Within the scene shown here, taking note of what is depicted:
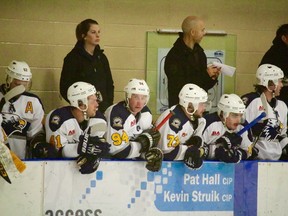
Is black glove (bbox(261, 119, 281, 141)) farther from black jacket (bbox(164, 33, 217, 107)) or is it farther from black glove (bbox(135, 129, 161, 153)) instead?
black glove (bbox(135, 129, 161, 153))

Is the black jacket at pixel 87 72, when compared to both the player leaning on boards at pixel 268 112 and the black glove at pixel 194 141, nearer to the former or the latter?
the black glove at pixel 194 141

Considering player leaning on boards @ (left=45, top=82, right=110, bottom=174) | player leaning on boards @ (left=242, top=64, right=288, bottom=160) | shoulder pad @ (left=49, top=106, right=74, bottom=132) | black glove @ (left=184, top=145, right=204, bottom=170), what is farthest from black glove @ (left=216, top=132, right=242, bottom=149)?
shoulder pad @ (left=49, top=106, right=74, bottom=132)

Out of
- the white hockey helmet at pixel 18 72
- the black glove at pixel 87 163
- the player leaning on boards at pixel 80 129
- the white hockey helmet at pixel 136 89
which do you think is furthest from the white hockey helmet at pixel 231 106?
the white hockey helmet at pixel 18 72

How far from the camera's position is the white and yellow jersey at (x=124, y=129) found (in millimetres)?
6957

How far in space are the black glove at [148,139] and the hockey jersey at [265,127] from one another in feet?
3.53

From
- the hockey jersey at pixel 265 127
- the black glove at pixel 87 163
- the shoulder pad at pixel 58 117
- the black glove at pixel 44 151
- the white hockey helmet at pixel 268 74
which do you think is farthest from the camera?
the white hockey helmet at pixel 268 74

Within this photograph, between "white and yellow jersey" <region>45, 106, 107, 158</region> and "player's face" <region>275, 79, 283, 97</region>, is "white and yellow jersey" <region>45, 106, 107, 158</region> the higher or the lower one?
the lower one

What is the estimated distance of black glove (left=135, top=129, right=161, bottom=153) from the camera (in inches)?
274

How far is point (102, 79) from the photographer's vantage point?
316 inches

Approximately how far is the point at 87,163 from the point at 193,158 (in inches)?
34.9

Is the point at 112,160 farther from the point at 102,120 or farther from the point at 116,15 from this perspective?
the point at 116,15

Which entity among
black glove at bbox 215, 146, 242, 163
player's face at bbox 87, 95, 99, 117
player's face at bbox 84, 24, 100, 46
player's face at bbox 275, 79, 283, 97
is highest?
player's face at bbox 84, 24, 100, 46

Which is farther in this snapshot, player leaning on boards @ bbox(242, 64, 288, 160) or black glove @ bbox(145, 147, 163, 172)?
player leaning on boards @ bbox(242, 64, 288, 160)

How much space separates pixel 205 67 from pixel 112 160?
5.86ft
